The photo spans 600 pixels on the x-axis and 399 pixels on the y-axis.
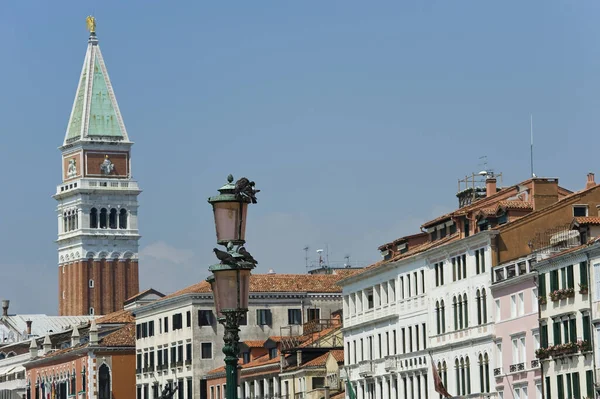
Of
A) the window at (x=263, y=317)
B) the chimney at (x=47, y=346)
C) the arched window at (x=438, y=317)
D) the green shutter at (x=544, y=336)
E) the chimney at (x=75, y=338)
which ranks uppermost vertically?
the chimney at (x=47, y=346)

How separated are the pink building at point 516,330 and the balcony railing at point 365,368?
16.5 metres

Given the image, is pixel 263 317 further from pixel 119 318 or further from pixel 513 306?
pixel 513 306

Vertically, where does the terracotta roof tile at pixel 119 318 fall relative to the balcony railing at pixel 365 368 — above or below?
above

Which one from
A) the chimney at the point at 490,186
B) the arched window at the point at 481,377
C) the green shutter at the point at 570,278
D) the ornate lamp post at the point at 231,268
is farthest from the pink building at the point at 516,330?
the ornate lamp post at the point at 231,268

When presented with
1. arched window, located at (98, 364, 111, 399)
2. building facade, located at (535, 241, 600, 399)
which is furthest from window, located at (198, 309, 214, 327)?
building facade, located at (535, 241, 600, 399)

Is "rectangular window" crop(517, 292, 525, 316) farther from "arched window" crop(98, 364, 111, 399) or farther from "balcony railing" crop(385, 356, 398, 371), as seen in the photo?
"arched window" crop(98, 364, 111, 399)

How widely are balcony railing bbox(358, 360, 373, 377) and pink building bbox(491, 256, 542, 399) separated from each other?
16.5m

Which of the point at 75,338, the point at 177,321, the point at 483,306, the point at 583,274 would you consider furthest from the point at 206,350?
the point at 583,274

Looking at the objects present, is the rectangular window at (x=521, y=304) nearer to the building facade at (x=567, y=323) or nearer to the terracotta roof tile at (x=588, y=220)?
the building facade at (x=567, y=323)

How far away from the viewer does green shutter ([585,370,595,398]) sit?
68.9 meters

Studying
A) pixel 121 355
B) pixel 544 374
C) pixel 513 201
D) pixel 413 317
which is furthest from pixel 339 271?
pixel 544 374

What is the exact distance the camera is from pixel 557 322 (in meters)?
73.1

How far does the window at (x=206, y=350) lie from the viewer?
120 metres

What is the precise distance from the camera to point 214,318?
121m
